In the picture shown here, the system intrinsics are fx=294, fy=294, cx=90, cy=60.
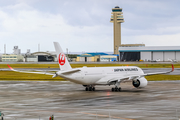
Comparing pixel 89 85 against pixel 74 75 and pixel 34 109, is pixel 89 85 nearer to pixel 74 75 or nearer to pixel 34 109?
pixel 74 75

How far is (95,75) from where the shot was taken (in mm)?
47188

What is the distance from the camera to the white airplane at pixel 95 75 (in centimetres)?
4494

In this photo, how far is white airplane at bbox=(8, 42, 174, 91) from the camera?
4494 cm

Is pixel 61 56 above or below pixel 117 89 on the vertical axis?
above

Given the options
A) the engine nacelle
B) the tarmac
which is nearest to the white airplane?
the engine nacelle

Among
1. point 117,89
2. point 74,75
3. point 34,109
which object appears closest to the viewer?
point 34,109

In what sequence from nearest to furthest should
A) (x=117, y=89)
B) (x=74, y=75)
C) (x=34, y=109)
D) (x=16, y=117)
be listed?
1. (x=16, y=117)
2. (x=34, y=109)
3. (x=74, y=75)
4. (x=117, y=89)

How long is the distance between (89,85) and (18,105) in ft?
56.1

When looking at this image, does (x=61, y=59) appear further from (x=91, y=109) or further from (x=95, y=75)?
(x=91, y=109)

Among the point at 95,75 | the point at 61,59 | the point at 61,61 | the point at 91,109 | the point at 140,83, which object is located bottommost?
the point at 91,109

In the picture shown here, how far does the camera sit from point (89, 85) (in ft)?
160

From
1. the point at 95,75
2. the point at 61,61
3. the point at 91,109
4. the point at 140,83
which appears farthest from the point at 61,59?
the point at 91,109

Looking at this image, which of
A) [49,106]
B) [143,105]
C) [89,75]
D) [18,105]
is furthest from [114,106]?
[89,75]

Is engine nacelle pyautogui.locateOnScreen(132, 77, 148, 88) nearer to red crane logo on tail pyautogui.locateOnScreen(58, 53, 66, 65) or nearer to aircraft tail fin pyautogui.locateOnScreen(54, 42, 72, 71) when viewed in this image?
aircraft tail fin pyautogui.locateOnScreen(54, 42, 72, 71)
